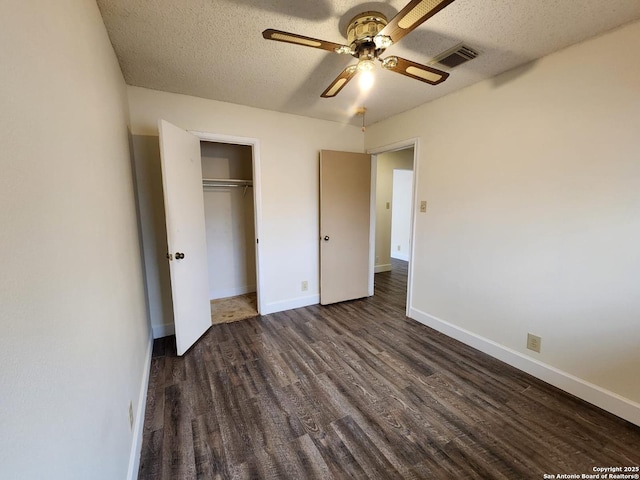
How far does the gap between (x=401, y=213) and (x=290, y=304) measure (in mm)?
3950

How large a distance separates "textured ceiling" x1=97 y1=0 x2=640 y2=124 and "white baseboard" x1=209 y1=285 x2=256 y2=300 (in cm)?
253

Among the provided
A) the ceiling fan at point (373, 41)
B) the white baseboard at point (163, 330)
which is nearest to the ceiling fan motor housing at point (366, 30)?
the ceiling fan at point (373, 41)

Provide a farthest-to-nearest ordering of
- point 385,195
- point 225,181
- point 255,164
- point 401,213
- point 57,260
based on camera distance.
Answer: point 401,213 < point 385,195 < point 225,181 < point 255,164 < point 57,260

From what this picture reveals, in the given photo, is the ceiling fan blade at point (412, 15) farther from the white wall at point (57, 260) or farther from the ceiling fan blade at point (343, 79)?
the white wall at point (57, 260)

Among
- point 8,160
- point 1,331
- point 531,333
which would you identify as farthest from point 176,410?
point 531,333

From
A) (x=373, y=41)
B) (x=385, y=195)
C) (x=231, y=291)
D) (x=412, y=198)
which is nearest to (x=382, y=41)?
(x=373, y=41)

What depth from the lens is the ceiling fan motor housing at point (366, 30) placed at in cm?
145

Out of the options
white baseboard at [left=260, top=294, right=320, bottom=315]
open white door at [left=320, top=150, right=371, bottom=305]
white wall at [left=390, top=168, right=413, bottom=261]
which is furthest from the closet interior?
white wall at [left=390, top=168, right=413, bottom=261]

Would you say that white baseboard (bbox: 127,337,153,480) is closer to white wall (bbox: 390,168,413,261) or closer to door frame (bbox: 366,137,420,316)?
door frame (bbox: 366,137,420,316)

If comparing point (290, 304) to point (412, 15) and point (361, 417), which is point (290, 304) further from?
point (412, 15)

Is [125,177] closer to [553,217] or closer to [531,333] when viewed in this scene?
[553,217]

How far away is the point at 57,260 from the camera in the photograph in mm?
715

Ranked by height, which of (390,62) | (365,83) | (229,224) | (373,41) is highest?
(365,83)

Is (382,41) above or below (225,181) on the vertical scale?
above
